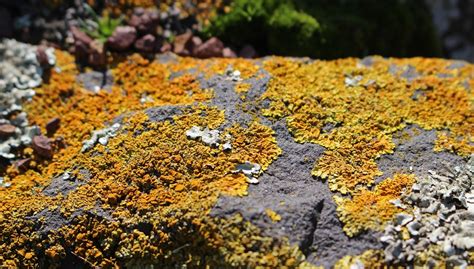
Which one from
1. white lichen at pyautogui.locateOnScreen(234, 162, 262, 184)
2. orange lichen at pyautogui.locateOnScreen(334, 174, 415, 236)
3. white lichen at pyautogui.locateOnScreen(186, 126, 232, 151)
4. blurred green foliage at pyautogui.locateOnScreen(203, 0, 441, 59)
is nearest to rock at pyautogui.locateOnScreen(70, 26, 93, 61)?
blurred green foliage at pyautogui.locateOnScreen(203, 0, 441, 59)

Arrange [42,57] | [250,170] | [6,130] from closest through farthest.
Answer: [250,170] < [6,130] < [42,57]

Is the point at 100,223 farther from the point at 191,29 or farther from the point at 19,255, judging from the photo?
the point at 191,29

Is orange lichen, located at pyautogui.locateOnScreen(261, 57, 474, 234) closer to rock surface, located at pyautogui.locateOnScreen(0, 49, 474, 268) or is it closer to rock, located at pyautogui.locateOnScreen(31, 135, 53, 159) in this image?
rock surface, located at pyautogui.locateOnScreen(0, 49, 474, 268)

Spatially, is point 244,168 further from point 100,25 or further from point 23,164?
point 100,25

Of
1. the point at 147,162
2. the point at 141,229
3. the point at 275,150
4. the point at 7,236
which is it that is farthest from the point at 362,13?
the point at 7,236

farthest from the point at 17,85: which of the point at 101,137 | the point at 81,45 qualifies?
the point at 101,137

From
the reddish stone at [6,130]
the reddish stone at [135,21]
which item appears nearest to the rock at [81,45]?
the reddish stone at [135,21]

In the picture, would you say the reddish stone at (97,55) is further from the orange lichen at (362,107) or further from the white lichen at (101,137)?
the orange lichen at (362,107)

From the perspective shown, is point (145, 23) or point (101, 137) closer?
point (101, 137)
